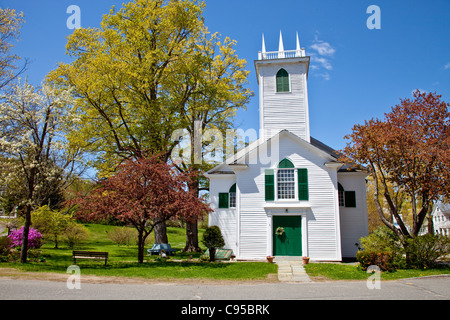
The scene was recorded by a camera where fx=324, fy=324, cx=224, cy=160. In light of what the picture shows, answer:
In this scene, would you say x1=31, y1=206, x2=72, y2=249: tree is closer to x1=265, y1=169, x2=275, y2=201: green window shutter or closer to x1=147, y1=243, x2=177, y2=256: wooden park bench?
x1=147, y1=243, x2=177, y2=256: wooden park bench

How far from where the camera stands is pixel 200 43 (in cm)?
2597

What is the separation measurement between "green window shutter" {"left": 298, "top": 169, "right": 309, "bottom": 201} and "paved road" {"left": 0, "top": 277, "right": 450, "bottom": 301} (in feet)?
25.7

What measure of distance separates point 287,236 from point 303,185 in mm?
3270

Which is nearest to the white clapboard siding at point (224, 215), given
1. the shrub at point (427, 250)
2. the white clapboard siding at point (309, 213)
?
the white clapboard siding at point (309, 213)

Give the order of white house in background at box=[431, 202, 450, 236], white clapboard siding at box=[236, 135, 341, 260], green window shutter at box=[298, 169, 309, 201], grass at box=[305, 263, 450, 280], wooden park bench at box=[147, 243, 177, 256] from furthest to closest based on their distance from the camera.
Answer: white house in background at box=[431, 202, 450, 236] → wooden park bench at box=[147, 243, 177, 256] → green window shutter at box=[298, 169, 309, 201] → white clapboard siding at box=[236, 135, 341, 260] → grass at box=[305, 263, 450, 280]

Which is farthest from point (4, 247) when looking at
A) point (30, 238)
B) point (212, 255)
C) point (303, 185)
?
point (303, 185)

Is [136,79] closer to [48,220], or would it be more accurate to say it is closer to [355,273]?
[48,220]

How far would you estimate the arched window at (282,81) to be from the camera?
23.5 m

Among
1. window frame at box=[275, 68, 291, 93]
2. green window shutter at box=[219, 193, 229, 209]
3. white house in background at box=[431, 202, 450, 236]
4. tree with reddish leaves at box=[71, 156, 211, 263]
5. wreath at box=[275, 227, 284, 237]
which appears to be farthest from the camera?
white house in background at box=[431, 202, 450, 236]

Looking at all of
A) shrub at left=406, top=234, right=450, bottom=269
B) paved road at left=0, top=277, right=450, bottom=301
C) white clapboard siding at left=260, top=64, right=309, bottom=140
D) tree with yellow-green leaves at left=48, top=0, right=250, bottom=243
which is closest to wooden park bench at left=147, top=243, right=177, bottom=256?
tree with yellow-green leaves at left=48, top=0, right=250, bottom=243

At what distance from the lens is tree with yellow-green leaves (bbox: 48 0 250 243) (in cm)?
2044

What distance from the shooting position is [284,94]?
2338 centimetres

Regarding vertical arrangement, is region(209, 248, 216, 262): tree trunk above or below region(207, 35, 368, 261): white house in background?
below

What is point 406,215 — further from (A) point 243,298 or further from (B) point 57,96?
(B) point 57,96
